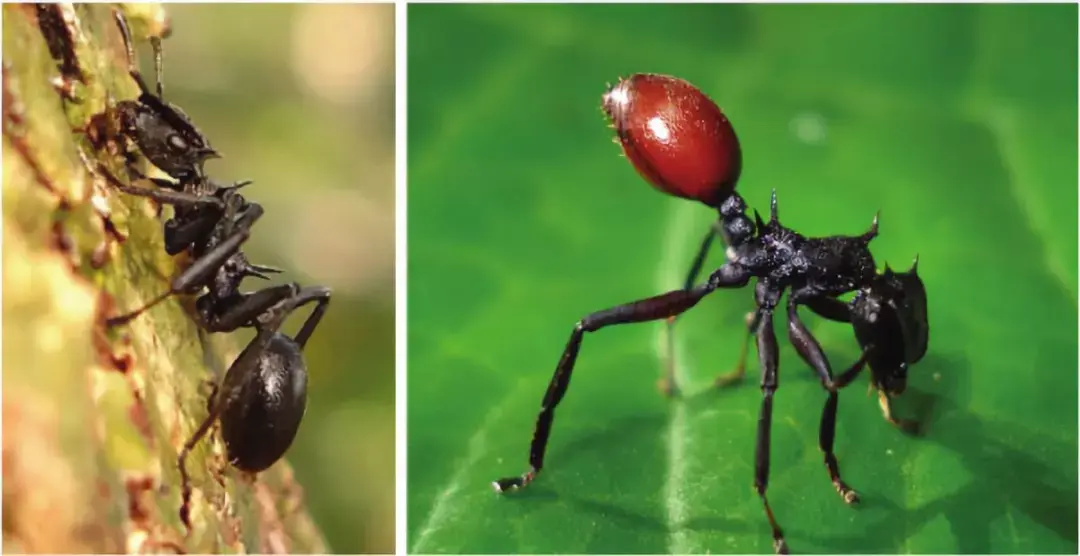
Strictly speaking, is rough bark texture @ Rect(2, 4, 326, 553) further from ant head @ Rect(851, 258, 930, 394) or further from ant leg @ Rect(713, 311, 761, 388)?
ant head @ Rect(851, 258, 930, 394)

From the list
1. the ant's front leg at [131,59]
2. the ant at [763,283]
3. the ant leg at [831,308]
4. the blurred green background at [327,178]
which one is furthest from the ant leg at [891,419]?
the ant's front leg at [131,59]

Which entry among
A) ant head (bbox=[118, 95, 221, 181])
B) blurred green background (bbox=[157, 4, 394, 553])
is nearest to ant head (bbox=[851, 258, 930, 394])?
blurred green background (bbox=[157, 4, 394, 553])

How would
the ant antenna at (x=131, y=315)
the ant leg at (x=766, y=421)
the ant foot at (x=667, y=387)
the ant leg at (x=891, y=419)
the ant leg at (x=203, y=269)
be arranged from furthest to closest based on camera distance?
the ant foot at (x=667, y=387) < the ant leg at (x=891, y=419) < the ant leg at (x=766, y=421) < the ant leg at (x=203, y=269) < the ant antenna at (x=131, y=315)

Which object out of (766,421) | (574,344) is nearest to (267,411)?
(574,344)

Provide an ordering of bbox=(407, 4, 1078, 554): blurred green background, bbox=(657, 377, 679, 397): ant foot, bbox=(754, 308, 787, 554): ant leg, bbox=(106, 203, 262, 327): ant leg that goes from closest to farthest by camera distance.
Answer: bbox=(106, 203, 262, 327): ant leg < bbox=(754, 308, 787, 554): ant leg < bbox=(407, 4, 1078, 554): blurred green background < bbox=(657, 377, 679, 397): ant foot

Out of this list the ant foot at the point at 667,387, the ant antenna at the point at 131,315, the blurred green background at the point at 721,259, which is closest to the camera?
the ant antenna at the point at 131,315

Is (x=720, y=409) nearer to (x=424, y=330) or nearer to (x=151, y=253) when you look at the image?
(x=424, y=330)

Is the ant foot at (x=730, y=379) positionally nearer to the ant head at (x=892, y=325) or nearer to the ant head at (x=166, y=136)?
the ant head at (x=892, y=325)
